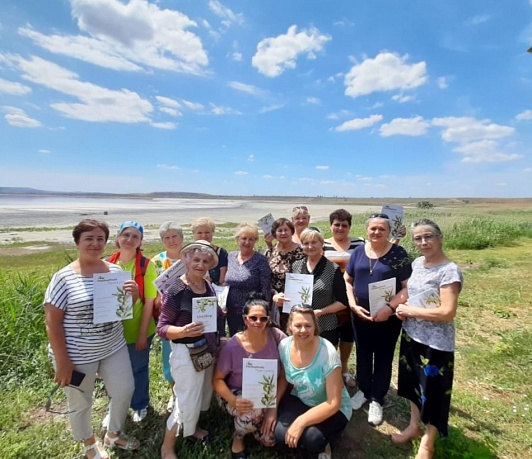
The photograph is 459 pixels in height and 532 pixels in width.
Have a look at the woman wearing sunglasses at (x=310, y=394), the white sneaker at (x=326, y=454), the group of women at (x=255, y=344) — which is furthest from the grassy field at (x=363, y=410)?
the woman wearing sunglasses at (x=310, y=394)

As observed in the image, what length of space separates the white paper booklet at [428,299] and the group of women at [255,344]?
0.02 m

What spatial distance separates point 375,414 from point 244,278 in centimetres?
206

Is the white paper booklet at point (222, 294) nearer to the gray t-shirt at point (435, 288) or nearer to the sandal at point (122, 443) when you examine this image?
the sandal at point (122, 443)

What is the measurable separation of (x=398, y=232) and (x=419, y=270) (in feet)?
4.80

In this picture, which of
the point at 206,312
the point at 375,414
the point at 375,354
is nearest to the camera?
the point at 206,312

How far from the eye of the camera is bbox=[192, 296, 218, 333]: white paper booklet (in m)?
2.72

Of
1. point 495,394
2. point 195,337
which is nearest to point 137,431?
point 195,337

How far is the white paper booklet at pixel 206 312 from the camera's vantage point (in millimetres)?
2721

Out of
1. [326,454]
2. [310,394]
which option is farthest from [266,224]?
[326,454]

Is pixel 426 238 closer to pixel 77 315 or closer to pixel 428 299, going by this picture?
pixel 428 299

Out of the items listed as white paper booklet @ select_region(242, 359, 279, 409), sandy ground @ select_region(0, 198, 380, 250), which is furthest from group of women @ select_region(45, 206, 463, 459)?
sandy ground @ select_region(0, 198, 380, 250)

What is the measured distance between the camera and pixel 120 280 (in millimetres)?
2754

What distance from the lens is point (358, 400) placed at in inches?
146

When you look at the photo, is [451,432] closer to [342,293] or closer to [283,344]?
[342,293]
